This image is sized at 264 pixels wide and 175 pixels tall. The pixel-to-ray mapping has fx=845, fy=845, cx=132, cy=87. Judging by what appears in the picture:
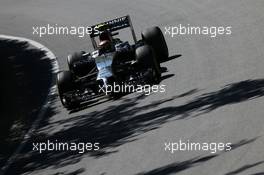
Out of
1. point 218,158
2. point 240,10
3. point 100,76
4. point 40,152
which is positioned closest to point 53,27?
point 240,10

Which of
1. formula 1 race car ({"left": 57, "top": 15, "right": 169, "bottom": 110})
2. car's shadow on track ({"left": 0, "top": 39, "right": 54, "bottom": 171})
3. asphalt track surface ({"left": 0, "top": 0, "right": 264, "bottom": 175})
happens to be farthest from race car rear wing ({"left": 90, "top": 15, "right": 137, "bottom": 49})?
car's shadow on track ({"left": 0, "top": 39, "right": 54, "bottom": 171})

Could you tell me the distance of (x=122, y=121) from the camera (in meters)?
16.9

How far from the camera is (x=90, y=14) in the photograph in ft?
96.7

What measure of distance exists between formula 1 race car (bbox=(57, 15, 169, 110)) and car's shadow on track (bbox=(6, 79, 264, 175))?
700 mm

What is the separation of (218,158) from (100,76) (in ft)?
20.8

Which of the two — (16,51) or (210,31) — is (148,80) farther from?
(16,51)

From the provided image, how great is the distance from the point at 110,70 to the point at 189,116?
3.73m

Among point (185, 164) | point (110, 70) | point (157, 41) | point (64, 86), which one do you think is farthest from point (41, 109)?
point (185, 164)

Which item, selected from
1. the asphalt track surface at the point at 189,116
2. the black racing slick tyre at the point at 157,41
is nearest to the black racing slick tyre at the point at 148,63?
the asphalt track surface at the point at 189,116

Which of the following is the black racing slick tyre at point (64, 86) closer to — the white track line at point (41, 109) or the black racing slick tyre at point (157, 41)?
the white track line at point (41, 109)

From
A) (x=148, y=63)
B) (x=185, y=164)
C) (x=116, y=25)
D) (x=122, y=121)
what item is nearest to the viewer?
(x=185, y=164)

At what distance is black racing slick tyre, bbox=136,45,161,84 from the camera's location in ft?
61.2

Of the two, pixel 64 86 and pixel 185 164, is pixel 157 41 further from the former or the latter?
pixel 185 164

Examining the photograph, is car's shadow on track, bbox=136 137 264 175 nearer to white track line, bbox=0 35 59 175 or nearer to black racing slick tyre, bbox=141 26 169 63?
white track line, bbox=0 35 59 175
